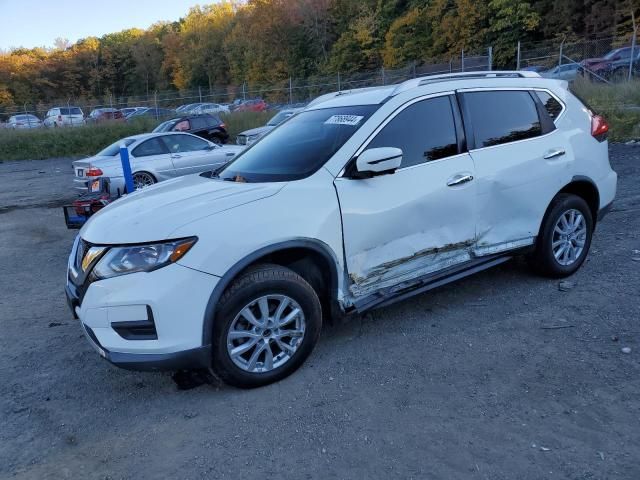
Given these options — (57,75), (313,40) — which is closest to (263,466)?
(313,40)

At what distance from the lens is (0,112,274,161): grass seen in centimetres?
2425

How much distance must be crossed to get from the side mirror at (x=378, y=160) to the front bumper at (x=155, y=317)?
48.7 inches

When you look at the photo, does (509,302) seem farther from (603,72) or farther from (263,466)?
(603,72)

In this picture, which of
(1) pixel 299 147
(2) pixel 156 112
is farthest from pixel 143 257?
(2) pixel 156 112

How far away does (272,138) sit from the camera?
176 inches

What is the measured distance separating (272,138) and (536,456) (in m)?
3.09

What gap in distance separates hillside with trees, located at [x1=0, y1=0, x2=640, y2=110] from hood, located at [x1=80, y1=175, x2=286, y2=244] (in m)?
39.5

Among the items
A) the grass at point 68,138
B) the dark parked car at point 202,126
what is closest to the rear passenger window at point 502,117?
the dark parked car at point 202,126

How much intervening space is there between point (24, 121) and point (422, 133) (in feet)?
105

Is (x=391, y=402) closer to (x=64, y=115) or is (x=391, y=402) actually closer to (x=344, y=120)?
(x=344, y=120)

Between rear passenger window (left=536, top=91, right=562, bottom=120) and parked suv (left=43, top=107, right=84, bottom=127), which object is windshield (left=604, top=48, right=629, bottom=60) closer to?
rear passenger window (left=536, top=91, right=562, bottom=120)

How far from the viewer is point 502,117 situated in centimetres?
431

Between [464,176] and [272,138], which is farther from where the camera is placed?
[272,138]

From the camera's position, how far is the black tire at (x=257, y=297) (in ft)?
10.2
